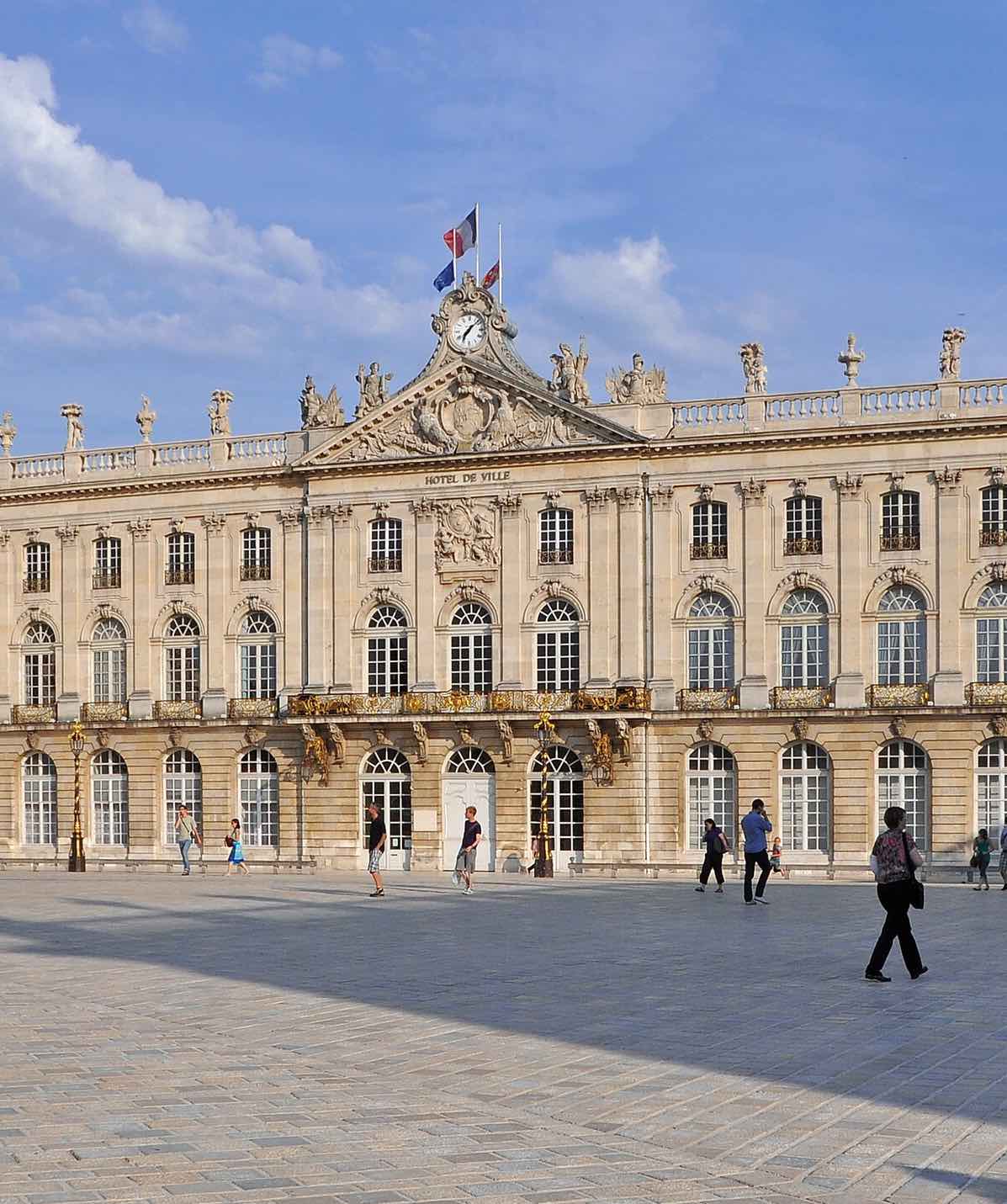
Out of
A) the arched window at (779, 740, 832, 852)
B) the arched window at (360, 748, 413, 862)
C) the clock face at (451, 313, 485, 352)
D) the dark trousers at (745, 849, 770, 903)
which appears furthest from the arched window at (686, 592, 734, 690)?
the dark trousers at (745, 849, 770, 903)

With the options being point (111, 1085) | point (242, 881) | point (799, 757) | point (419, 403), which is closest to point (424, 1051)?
point (111, 1085)

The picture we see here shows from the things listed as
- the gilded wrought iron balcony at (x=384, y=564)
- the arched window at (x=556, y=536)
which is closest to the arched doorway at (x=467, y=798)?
the gilded wrought iron balcony at (x=384, y=564)

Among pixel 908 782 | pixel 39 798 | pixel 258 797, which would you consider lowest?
pixel 39 798

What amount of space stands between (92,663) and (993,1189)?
54.7 m

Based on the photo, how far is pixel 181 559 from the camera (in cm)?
6091

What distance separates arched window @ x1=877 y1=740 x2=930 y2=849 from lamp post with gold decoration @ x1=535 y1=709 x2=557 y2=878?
940 centimetres

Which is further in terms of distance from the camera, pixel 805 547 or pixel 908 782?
pixel 805 547

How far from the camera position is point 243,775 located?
59.4 metres

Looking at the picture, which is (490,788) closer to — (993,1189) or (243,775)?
(243,775)

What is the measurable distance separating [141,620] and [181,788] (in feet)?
18.9

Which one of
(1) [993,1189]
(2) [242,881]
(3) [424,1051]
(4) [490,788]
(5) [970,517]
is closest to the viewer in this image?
(1) [993,1189]

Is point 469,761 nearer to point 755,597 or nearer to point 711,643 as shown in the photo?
point 711,643

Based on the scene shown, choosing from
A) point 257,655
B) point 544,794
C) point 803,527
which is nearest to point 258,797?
point 257,655

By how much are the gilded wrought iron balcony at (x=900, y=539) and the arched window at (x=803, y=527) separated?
1896mm
